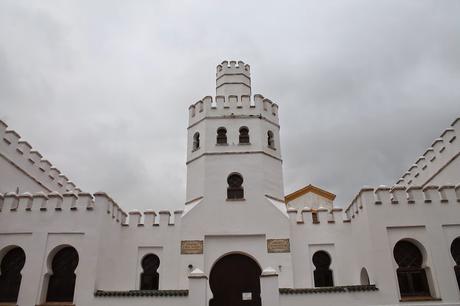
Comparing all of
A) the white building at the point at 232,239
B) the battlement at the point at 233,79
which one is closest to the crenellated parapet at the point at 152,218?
the white building at the point at 232,239

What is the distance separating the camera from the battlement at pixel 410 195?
539 inches

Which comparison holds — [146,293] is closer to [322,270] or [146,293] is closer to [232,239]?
[232,239]

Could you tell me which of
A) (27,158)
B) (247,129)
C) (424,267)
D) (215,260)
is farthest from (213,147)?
(424,267)

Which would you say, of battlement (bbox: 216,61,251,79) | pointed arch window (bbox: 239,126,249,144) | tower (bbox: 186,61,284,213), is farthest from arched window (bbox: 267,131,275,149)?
battlement (bbox: 216,61,251,79)

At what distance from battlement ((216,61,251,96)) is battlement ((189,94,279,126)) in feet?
4.77

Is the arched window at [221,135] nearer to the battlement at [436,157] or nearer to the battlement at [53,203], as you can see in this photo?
the battlement at [53,203]

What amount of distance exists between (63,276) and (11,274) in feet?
7.02

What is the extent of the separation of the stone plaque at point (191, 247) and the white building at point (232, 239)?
4 centimetres

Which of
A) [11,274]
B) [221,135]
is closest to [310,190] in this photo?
[221,135]

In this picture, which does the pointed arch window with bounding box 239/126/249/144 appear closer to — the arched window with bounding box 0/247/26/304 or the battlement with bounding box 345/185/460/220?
the battlement with bounding box 345/185/460/220

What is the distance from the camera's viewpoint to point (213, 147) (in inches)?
680

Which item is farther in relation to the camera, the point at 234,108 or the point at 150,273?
the point at 234,108

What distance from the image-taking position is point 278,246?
14.8 meters

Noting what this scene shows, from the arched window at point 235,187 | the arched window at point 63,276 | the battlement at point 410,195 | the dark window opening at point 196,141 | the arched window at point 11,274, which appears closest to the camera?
the arched window at point 63,276
